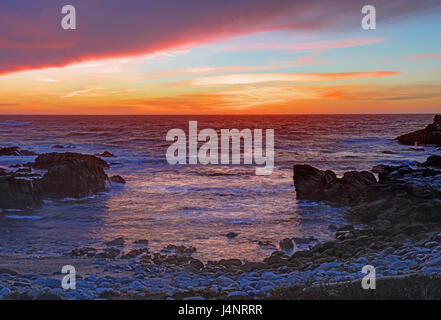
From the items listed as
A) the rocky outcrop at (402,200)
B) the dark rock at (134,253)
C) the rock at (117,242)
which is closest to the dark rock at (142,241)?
the rock at (117,242)

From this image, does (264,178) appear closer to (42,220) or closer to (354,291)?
(42,220)

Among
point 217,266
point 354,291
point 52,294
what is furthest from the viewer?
point 217,266

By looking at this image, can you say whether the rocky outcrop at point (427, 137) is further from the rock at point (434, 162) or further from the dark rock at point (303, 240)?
the dark rock at point (303, 240)

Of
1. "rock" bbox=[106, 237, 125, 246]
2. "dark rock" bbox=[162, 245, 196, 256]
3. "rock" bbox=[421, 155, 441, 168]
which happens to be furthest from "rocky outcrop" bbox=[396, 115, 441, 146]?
"rock" bbox=[106, 237, 125, 246]

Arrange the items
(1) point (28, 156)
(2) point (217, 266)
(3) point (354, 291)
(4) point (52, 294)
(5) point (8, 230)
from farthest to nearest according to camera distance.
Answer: (1) point (28, 156) → (5) point (8, 230) → (2) point (217, 266) → (4) point (52, 294) → (3) point (354, 291)

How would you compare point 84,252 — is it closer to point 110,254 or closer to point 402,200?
point 110,254

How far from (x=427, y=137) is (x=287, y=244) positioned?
62.1 metres

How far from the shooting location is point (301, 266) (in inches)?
459

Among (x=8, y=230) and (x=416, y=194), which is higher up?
(x=416, y=194)

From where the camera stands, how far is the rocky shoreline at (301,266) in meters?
8.79

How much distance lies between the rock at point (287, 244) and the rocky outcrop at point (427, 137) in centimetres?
5997

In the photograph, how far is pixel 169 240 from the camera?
15.3 meters

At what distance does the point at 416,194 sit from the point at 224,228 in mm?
8873
